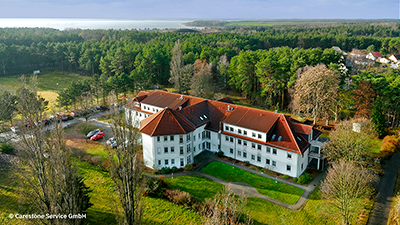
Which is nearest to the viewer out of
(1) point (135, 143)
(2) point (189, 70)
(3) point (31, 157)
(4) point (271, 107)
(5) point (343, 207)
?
(1) point (135, 143)

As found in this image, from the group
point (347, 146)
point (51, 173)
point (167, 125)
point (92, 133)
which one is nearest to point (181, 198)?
point (167, 125)

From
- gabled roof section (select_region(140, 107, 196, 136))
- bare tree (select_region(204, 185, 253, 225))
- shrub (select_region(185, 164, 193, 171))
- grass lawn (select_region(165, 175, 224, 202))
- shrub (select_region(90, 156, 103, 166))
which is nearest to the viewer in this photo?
bare tree (select_region(204, 185, 253, 225))

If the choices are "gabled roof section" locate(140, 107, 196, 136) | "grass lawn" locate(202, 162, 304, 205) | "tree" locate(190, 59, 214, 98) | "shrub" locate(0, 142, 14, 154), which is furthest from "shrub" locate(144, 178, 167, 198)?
"tree" locate(190, 59, 214, 98)

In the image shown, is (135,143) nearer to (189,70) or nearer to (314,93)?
(314,93)

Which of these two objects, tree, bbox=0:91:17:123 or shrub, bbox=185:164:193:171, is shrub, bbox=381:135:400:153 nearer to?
shrub, bbox=185:164:193:171

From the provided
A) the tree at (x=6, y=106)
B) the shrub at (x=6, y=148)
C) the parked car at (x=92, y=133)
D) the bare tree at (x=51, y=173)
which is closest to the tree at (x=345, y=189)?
the bare tree at (x=51, y=173)

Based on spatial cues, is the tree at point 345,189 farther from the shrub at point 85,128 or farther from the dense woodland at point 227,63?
the shrub at point 85,128

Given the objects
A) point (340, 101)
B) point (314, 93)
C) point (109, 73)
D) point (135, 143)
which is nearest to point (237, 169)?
point (135, 143)
